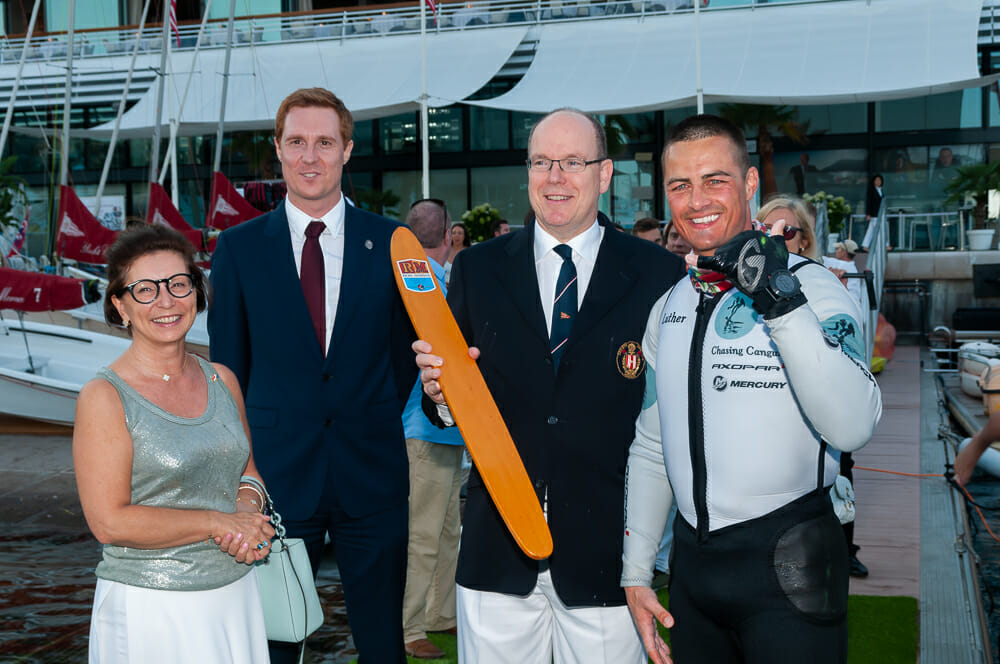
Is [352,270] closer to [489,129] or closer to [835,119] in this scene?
[835,119]

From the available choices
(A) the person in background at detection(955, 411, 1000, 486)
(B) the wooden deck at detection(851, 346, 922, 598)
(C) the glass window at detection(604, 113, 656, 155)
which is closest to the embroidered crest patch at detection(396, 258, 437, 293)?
(A) the person in background at detection(955, 411, 1000, 486)

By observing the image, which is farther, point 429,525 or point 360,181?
point 360,181

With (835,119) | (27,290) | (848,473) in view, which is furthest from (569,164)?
(835,119)

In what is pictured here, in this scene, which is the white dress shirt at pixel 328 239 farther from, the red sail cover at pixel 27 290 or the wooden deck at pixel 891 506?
the red sail cover at pixel 27 290

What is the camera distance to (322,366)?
2.98m

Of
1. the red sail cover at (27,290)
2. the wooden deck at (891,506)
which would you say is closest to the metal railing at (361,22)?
the red sail cover at (27,290)

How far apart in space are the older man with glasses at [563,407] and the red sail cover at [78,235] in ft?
39.5

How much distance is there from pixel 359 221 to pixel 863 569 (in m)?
4.07

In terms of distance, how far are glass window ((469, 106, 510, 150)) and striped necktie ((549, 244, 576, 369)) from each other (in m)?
23.5

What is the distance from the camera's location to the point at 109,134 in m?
22.9

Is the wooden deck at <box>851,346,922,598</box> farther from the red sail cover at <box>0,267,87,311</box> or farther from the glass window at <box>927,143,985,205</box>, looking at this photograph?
the glass window at <box>927,143,985,205</box>

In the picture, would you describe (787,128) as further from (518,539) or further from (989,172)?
(518,539)

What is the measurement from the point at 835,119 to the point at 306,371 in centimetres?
2278

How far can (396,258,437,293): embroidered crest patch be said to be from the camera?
289 centimetres
